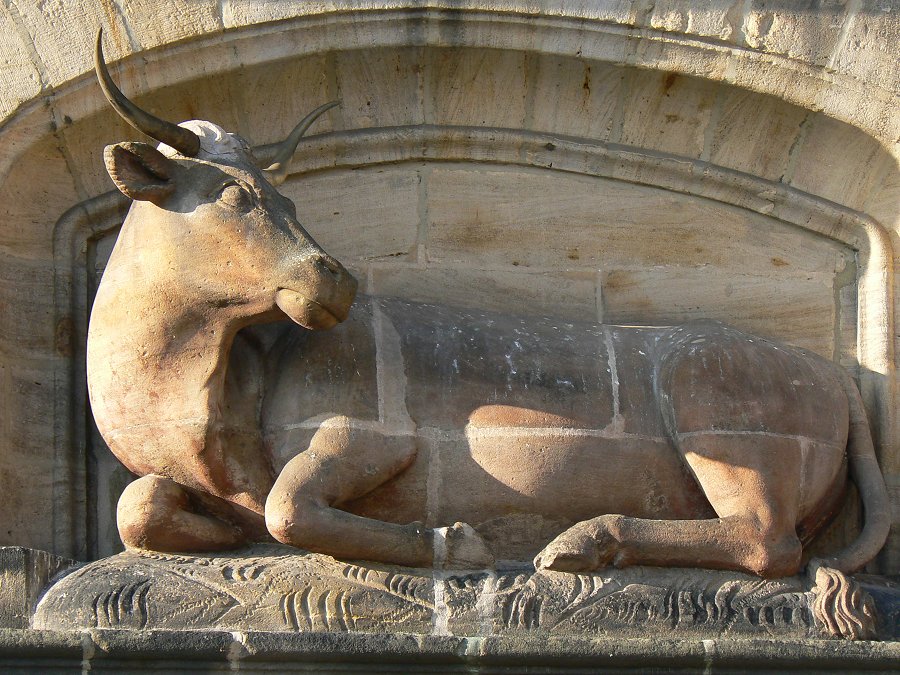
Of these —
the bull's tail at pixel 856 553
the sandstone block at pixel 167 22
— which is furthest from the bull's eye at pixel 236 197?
the bull's tail at pixel 856 553

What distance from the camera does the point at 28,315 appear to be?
5664 mm

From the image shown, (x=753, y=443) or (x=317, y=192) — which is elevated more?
(x=317, y=192)

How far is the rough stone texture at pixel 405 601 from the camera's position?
4.73 meters

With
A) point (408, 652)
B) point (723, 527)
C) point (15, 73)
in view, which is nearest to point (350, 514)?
point (408, 652)

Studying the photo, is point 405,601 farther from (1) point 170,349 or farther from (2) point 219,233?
(2) point 219,233

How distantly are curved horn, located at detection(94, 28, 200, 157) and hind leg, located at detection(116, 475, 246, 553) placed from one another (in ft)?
3.20

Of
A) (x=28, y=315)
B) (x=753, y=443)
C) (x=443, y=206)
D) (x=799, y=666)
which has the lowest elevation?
(x=799, y=666)

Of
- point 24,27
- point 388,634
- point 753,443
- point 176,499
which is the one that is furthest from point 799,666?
point 24,27

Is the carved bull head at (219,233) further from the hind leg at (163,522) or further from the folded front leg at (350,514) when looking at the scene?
the hind leg at (163,522)

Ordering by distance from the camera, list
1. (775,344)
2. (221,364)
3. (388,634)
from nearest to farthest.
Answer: (388,634), (221,364), (775,344)

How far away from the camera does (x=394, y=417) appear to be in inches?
202

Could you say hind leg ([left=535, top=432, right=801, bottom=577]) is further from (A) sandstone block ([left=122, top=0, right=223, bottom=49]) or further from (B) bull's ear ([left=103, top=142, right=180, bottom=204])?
(A) sandstone block ([left=122, top=0, right=223, bottom=49])

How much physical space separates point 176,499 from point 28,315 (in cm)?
103

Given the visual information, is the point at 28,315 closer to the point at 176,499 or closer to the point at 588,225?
the point at 176,499
